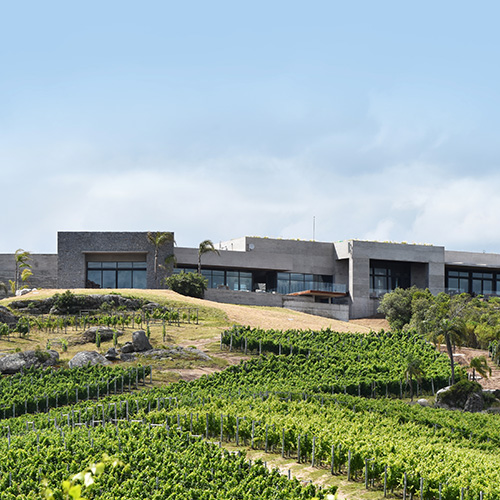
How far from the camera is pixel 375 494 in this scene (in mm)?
16188

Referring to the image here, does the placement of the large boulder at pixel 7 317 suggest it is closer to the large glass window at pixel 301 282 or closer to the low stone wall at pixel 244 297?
the low stone wall at pixel 244 297

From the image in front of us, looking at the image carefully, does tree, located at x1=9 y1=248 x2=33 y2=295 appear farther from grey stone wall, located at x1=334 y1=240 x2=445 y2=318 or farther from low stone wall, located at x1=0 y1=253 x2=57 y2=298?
grey stone wall, located at x1=334 y1=240 x2=445 y2=318

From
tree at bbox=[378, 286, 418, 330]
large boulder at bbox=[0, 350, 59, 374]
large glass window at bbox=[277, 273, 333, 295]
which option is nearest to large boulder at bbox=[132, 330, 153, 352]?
large boulder at bbox=[0, 350, 59, 374]

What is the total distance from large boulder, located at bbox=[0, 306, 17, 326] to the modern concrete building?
15334 mm

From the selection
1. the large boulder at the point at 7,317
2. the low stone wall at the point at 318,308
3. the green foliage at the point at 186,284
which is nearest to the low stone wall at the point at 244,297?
the low stone wall at the point at 318,308

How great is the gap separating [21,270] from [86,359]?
30041 millimetres

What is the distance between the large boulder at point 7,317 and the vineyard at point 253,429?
1000cm

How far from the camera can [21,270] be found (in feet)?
193

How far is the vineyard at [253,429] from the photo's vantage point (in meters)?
15.5

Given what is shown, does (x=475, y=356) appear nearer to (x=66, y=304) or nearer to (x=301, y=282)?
(x=301, y=282)

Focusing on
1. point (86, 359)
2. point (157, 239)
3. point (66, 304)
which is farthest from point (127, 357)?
point (157, 239)

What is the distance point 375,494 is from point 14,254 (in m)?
48.9

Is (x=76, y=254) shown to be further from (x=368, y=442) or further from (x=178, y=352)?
(x=368, y=442)

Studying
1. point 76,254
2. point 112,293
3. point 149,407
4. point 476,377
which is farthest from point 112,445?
point 76,254
